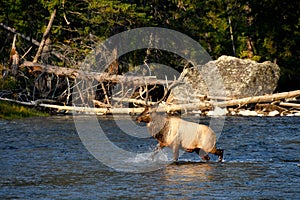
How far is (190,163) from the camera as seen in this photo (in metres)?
Answer: 14.1

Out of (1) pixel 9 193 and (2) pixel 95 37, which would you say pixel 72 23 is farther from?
(1) pixel 9 193

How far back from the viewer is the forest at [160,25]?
2894 cm

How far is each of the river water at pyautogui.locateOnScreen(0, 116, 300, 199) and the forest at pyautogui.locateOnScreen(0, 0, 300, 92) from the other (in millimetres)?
8745

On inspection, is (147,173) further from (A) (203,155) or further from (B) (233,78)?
(B) (233,78)

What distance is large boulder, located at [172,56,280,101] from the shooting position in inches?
1209

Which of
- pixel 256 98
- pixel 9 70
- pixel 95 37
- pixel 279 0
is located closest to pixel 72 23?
pixel 95 37

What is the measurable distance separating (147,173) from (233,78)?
18993mm

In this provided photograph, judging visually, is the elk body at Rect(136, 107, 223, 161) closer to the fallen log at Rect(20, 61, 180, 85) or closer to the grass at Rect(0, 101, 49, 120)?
the grass at Rect(0, 101, 49, 120)

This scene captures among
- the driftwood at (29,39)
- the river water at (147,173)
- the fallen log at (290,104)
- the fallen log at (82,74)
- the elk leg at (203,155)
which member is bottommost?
the river water at (147,173)

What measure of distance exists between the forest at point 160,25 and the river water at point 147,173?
874 centimetres

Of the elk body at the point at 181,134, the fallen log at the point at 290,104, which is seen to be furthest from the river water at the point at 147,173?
the fallen log at the point at 290,104

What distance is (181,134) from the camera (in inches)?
556

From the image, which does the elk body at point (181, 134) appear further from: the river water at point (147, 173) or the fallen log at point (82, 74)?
the fallen log at point (82, 74)

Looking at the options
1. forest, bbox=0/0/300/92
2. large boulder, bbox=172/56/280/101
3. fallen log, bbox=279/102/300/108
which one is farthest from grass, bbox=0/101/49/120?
fallen log, bbox=279/102/300/108
